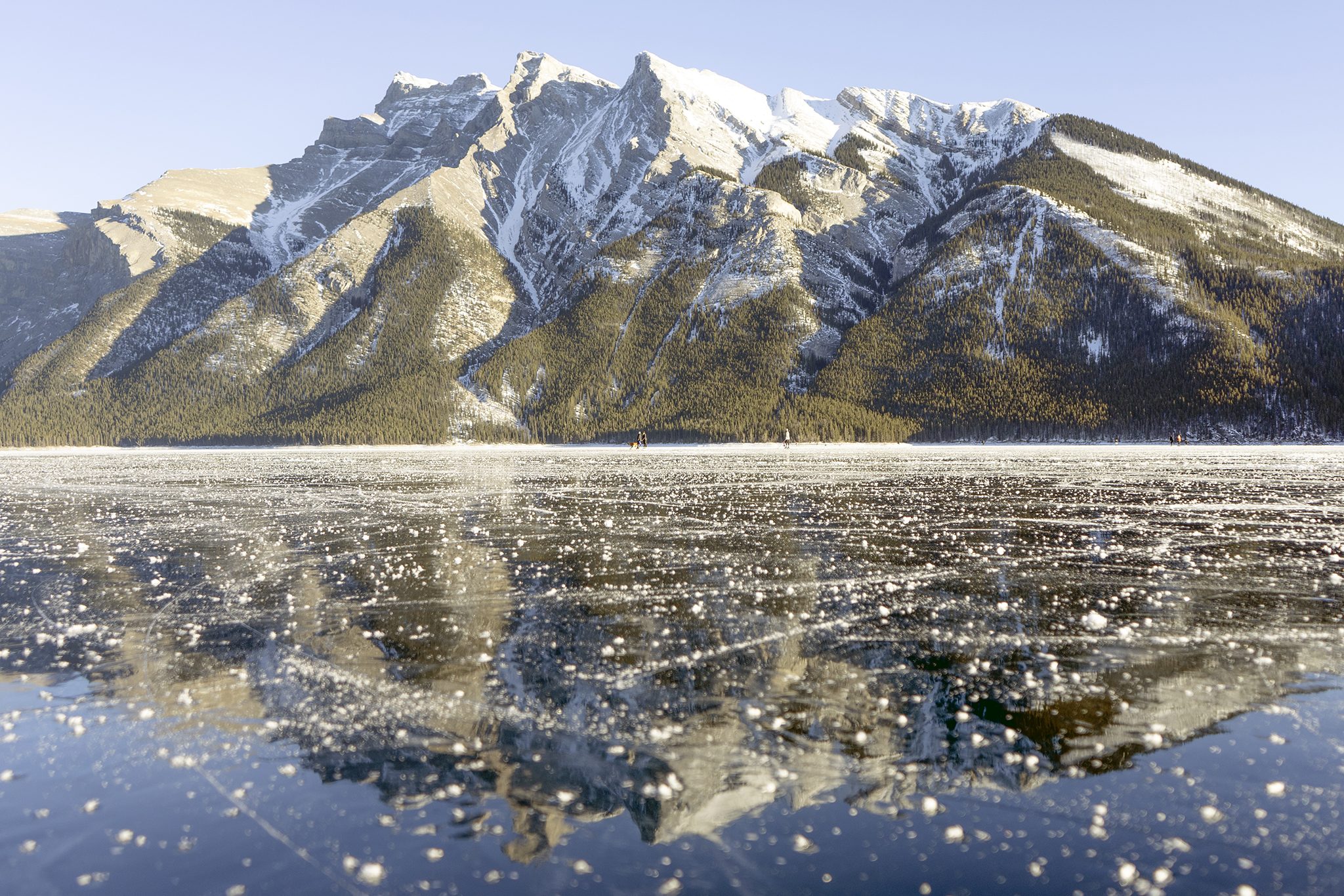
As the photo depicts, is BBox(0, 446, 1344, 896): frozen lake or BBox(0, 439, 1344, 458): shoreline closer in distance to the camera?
BBox(0, 446, 1344, 896): frozen lake

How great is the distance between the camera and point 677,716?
10320mm

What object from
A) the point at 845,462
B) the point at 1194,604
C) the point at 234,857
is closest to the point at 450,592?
the point at 234,857

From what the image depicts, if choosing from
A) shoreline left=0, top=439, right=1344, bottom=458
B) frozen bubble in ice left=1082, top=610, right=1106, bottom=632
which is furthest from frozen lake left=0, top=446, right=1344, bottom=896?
shoreline left=0, top=439, right=1344, bottom=458

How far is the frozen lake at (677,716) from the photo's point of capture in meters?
6.93

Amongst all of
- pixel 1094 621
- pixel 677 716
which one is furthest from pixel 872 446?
pixel 677 716

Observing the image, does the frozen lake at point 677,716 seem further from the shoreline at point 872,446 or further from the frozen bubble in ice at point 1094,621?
the shoreline at point 872,446

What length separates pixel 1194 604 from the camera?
622 inches

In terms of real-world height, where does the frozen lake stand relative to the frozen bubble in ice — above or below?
below

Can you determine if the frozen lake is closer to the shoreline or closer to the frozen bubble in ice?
the frozen bubble in ice

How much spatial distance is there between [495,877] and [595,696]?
4.54m

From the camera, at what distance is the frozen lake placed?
693 cm

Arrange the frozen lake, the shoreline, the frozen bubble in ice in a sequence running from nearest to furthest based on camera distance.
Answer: the frozen lake
the frozen bubble in ice
the shoreline

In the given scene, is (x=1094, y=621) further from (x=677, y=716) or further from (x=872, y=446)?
(x=872, y=446)

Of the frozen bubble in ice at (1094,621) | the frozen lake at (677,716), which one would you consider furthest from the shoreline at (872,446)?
the frozen bubble in ice at (1094,621)
